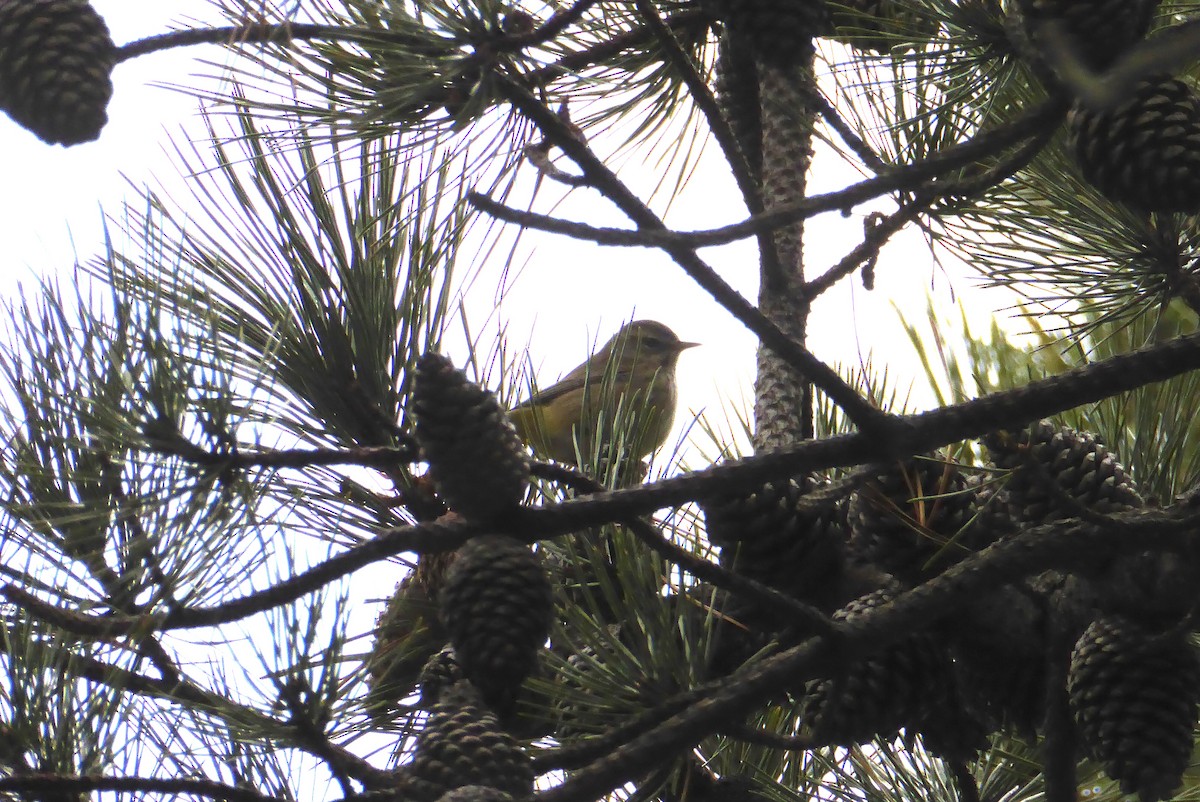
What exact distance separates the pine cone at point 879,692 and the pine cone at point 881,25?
816 millimetres

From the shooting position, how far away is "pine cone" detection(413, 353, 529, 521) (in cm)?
160

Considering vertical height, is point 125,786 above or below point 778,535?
below

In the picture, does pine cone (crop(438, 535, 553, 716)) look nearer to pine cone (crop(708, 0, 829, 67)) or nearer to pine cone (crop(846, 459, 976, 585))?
pine cone (crop(846, 459, 976, 585))

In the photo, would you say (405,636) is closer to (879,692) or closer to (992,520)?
(879,692)

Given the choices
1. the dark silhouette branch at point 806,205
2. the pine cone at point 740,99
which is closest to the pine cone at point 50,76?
the dark silhouette branch at point 806,205

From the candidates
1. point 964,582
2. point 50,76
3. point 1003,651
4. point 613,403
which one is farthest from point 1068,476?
point 50,76

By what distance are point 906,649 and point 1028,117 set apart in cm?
76

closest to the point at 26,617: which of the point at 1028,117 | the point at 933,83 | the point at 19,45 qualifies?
the point at 19,45

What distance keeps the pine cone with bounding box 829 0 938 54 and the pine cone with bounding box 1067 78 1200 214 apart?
1.21 ft

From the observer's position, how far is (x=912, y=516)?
1.92m

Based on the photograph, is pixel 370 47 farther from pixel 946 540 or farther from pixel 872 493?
pixel 946 540

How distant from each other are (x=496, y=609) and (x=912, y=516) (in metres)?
0.66

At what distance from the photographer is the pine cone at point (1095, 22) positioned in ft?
4.91

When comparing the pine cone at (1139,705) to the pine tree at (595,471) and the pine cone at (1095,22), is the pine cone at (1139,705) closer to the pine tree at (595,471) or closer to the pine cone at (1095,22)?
the pine tree at (595,471)
